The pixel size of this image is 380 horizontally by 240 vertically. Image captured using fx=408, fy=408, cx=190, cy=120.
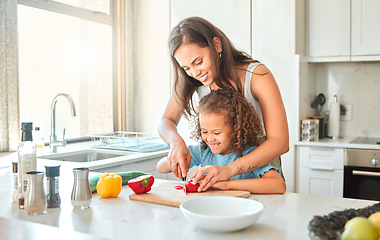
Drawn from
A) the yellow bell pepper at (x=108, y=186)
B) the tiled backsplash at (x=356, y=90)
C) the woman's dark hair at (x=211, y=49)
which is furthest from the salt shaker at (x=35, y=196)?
the tiled backsplash at (x=356, y=90)

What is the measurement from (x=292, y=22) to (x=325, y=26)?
331mm

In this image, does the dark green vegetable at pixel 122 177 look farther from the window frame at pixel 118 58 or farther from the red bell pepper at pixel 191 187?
the window frame at pixel 118 58

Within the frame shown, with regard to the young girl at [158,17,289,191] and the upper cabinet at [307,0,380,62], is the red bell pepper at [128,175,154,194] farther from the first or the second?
the upper cabinet at [307,0,380,62]

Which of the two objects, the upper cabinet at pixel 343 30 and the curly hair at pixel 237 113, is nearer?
the curly hair at pixel 237 113

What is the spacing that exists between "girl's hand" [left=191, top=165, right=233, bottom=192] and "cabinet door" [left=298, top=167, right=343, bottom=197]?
1851mm

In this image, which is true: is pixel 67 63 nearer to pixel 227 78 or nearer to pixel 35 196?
pixel 227 78

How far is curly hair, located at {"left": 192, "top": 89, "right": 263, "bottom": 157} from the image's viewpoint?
1.64 meters

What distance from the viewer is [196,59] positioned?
1.68m

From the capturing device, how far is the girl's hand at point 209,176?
1455 millimetres

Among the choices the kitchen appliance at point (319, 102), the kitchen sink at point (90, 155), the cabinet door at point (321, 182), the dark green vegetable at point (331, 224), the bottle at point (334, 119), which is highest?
the kitchen appliance at point (319, 102)

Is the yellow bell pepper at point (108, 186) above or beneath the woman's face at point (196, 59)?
beneath

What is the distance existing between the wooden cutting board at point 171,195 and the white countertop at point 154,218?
0.08ft

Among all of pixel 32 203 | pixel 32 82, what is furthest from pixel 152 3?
pixel 32 203

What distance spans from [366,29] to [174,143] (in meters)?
2.18
